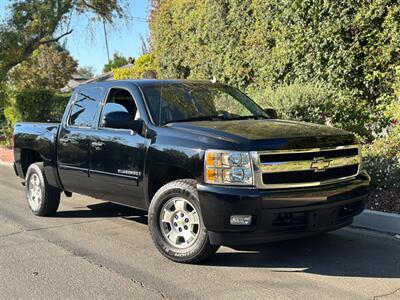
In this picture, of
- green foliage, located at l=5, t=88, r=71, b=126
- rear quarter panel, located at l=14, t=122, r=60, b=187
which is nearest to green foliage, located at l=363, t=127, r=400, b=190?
rear quarter panel, located at l=14, t=122, r=60, b=187

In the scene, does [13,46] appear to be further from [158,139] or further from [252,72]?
[158,139]

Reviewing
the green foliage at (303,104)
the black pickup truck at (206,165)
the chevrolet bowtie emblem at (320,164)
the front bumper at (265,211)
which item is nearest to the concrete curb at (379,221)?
the black pickup truck at (206,165)

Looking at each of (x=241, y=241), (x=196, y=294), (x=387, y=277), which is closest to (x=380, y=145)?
(x=387, y=277)

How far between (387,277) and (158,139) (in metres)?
2.58

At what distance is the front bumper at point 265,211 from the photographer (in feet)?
14.9

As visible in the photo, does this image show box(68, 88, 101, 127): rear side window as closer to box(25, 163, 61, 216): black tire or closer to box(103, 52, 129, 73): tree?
box(25, 163, 61, 216): black tire

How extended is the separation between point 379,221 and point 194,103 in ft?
→ 8.84

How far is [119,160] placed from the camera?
5.72m

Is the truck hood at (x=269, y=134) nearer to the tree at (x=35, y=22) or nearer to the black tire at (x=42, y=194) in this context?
the black tire at (x=42, y=194)

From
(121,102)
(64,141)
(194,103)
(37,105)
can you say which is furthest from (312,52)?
(37,105)

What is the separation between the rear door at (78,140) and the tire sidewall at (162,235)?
144 centimetres

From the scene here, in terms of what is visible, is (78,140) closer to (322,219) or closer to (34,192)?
(34,192)

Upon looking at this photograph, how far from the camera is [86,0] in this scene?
2133cm

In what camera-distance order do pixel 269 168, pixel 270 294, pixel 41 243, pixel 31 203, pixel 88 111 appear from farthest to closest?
pixel 31 203
pixel 88 111
pixel 41 243
pixel 269 168
pixel 270 294
